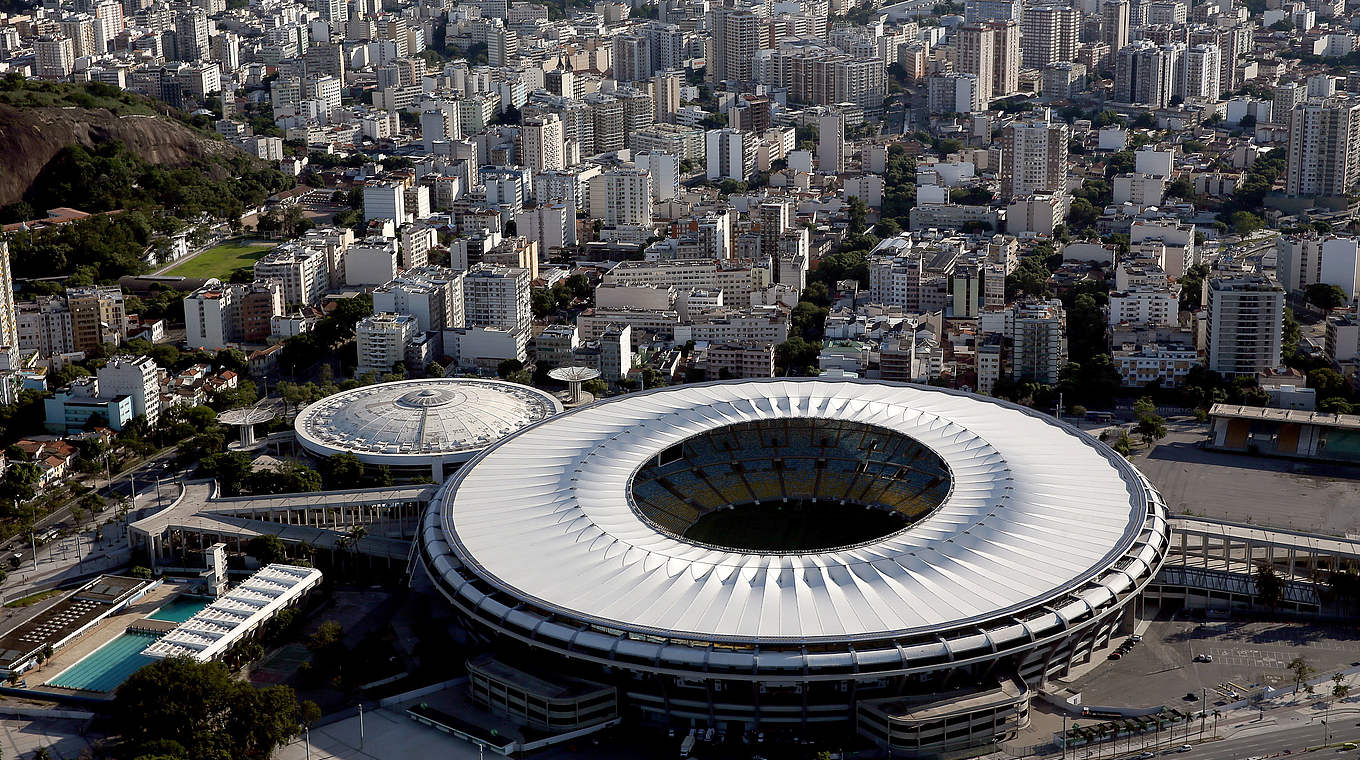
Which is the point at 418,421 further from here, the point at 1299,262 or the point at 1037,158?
the point at 1037,158

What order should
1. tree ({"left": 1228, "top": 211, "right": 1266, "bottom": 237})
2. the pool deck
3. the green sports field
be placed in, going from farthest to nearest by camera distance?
tree ({"left": 1228, "top": 211, "right": 1266, "bottom": 237})
the green sports field
the pool deck

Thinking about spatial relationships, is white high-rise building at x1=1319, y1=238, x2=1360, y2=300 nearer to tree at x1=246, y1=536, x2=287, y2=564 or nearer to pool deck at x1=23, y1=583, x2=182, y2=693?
tree at x1=246, y1=536, x2=287, y2=564

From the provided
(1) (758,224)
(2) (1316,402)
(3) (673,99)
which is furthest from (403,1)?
(2) (1316,402)

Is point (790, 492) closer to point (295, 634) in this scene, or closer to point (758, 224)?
point (295, 634)

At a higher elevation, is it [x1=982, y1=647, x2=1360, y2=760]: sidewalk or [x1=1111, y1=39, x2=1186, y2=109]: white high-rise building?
[x1=1111, y1=39, x2=1186, y2=109]: white high-rise building

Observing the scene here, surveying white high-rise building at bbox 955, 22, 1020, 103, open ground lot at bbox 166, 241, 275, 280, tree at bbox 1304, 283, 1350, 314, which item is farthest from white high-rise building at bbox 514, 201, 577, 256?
white high-rise building at bbox 955, 22, 1020, 103

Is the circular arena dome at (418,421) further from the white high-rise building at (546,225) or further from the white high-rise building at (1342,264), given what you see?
the white high-rise building at (1342,264)

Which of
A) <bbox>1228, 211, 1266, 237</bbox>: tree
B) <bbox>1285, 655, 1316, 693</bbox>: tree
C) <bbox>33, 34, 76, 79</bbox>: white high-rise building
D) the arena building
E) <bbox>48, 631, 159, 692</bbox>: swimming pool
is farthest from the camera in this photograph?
<bbox>33, 34, 76, 79</bbox>: white high-rise building

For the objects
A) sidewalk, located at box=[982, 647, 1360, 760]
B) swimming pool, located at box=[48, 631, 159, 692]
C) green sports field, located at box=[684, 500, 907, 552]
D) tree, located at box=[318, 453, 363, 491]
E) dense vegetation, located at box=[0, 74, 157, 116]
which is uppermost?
dense vegetation, located at box=[0, 74, 157, 116]
